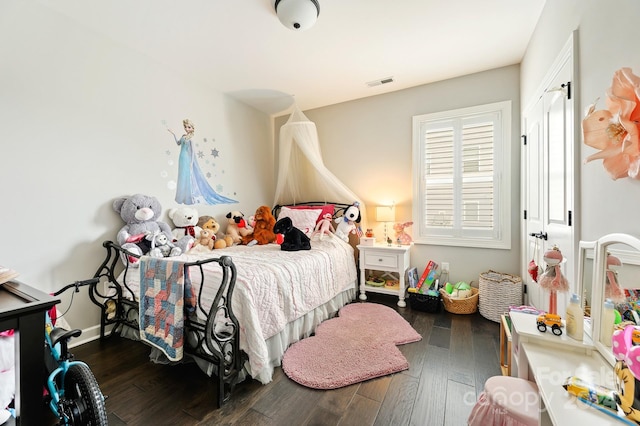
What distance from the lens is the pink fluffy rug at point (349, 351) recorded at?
1.80 meters

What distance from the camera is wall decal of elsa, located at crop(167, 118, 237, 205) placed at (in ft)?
9.84

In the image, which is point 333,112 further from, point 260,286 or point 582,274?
point 582,274

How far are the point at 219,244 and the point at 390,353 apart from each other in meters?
2.13

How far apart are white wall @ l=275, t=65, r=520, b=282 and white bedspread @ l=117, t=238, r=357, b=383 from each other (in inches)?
44.6

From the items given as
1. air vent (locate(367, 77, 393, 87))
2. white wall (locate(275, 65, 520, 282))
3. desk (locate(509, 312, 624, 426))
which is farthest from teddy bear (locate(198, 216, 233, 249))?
desk (locate(509, 312, 624, 426))

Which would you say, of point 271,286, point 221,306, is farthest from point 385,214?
point 221,306

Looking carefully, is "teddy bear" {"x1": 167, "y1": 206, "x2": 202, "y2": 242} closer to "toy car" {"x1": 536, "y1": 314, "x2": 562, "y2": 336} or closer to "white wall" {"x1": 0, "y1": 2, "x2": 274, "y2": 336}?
"white wall" {"x1": 0, "y1": 2, "x2": 274, "y2": 336}

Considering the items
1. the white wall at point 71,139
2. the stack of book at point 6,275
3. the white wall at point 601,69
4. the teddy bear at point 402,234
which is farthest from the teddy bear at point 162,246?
the white wall at point 601,69

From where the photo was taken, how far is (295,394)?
165 centimetres

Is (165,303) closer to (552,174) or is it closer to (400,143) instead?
(552,174)

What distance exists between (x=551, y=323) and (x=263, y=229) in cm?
283

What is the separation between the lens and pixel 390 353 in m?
2.06

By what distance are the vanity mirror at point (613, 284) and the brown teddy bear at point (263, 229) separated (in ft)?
9.37

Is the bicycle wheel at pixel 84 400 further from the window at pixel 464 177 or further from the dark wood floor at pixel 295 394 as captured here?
the window at pixel 464 177
